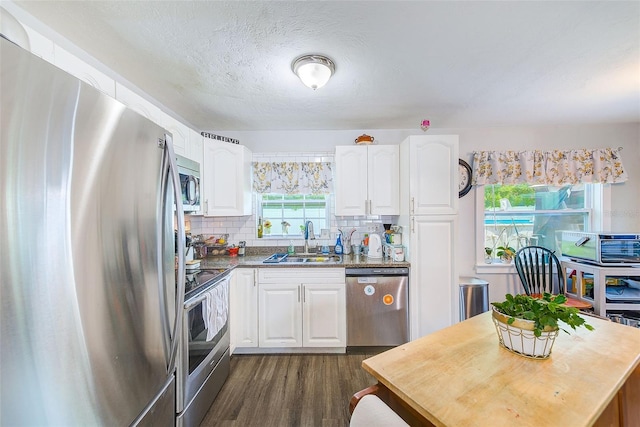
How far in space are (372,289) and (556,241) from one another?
2.44 metres

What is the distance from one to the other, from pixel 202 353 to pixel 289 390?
0.75 metres

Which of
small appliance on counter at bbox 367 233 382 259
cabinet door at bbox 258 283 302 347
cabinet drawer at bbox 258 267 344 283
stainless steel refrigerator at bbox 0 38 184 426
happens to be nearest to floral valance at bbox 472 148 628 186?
small appliance on counter at bbox 367 233 382 259

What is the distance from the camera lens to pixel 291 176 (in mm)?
2914

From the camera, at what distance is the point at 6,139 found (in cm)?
53

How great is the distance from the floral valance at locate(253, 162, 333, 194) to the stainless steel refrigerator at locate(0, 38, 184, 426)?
6.26 ft

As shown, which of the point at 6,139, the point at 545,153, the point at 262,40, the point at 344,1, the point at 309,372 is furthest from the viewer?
the point at 545,153

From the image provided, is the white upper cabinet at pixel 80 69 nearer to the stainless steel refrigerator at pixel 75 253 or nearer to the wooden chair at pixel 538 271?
the stainless steel refrigerator at pixel 75 253

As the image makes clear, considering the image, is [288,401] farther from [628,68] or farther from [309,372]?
[628,68]

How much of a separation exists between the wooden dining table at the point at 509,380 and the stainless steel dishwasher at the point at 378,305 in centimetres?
114

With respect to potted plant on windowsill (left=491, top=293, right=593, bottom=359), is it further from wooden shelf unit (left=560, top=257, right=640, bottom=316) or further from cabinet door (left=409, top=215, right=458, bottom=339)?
wooden shelf unit (left=560, top=257, right=640, bottom=316)

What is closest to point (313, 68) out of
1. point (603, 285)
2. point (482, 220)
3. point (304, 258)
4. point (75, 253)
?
point (75, 253)

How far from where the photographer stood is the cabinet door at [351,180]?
8.64ft

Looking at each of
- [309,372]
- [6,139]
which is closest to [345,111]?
[6,139]

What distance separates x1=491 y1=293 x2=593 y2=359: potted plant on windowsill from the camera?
2.86 ft
